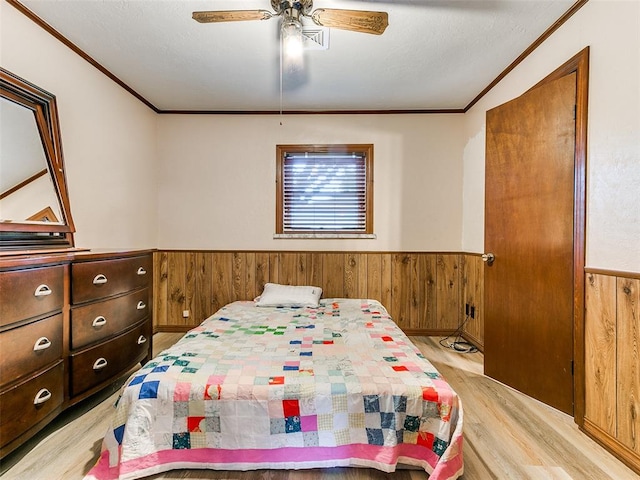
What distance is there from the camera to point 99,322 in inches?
73.3

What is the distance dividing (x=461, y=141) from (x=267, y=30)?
2304 mm

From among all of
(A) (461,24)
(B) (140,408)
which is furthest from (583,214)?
(B) (140,408)

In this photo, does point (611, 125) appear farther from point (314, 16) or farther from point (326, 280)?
point (326, 280)

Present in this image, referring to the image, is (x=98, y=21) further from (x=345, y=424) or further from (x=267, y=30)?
(x=345, y=424)

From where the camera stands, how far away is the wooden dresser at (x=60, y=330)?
1.38 m

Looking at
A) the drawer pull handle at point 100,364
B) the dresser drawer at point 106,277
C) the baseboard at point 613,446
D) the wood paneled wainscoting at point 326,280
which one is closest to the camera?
the baseboard at point 613,446

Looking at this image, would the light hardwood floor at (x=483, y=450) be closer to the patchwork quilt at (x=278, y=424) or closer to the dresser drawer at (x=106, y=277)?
the patchwork quilt at (x=278, y=424)

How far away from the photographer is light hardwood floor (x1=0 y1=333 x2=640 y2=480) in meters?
1.40

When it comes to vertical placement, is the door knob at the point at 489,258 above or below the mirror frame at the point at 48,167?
below

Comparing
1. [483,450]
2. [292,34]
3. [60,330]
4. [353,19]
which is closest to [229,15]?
[292,34]

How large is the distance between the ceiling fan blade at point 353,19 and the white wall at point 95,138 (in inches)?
72.2

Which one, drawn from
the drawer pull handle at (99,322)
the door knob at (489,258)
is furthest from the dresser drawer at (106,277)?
the door knob at (489,258)

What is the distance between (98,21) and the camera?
2.01m

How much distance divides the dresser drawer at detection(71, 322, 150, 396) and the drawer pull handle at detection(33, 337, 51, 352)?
18 centimetres
